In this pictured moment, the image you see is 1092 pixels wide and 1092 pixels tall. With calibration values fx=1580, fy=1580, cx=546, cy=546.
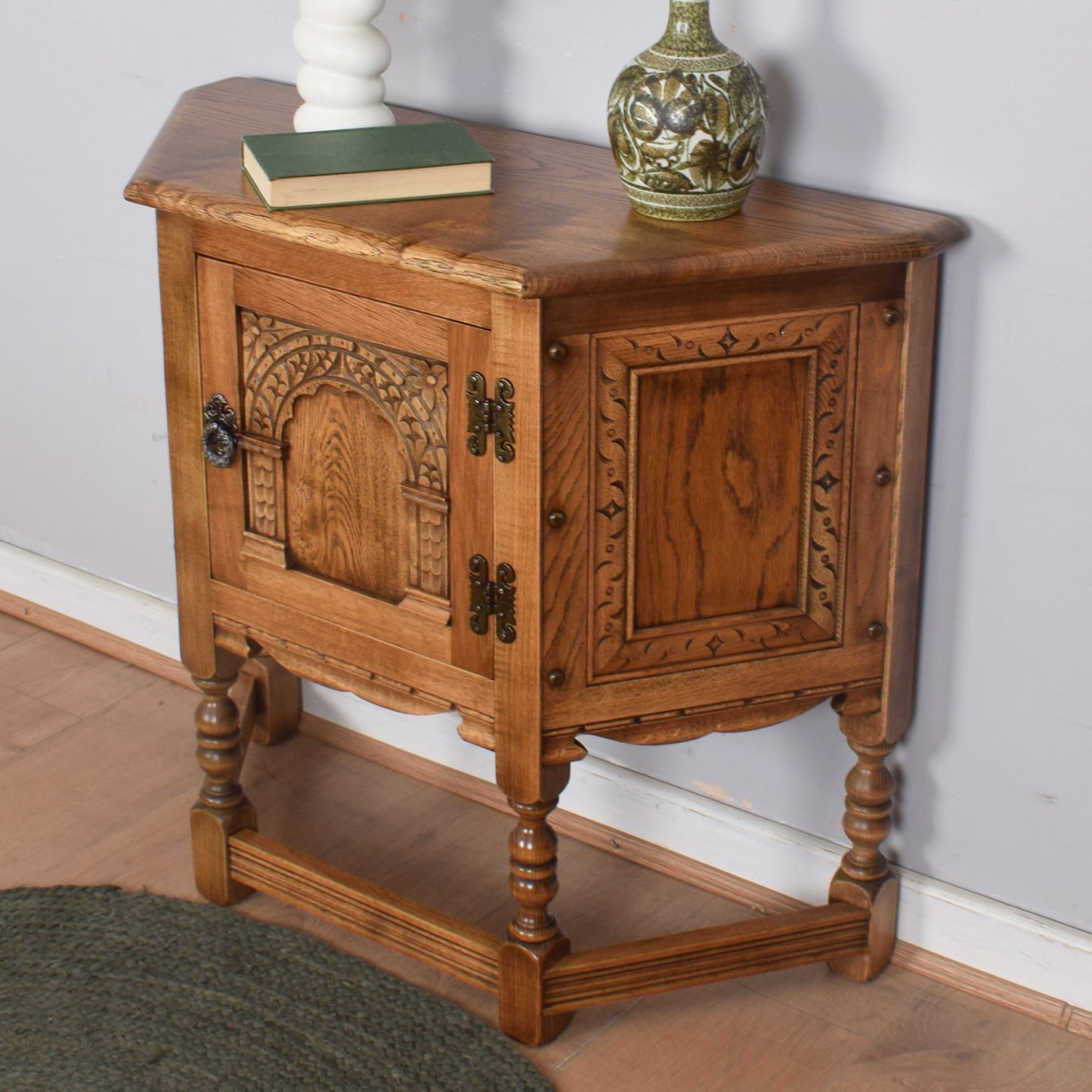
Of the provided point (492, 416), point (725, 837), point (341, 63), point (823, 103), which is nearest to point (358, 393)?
point (492, 416)

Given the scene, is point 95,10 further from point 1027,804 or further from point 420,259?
point 1027,804

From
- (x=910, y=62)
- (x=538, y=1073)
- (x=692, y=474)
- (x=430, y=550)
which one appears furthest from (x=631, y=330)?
(x=538, y=1073)

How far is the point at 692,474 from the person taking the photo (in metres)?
1.57

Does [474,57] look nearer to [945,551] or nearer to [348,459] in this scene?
[348,459]

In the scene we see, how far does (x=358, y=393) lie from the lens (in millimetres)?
1640

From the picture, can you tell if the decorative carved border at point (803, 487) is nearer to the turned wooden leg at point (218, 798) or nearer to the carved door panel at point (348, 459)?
the carved door panel at point (348, 459)

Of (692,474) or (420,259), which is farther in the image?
(692,474)

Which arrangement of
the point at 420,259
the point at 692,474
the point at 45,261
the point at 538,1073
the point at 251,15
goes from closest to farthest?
the point at 420,259 < the point at 692,474 < the point at 538,1073 < the point at 251,15 < the point at 45,261

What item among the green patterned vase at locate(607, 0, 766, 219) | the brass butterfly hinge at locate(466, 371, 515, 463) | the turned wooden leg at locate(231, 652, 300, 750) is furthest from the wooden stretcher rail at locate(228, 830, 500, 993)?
the green patterned vase at locate(607, 0, 766, 219)

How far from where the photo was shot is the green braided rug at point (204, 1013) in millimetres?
1771

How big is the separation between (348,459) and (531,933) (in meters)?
0.56

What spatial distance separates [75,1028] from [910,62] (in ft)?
4.66

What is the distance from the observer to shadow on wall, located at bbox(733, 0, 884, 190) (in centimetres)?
166

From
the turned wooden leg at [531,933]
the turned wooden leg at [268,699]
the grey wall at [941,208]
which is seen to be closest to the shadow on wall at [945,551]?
the grey wall at [941,208]
